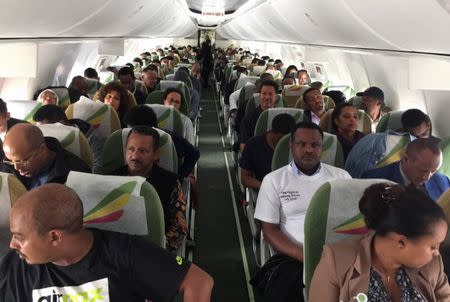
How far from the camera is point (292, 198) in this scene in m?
3.03

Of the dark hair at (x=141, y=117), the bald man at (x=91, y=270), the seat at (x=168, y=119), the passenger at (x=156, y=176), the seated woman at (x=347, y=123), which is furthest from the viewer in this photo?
the seat at (x=168, y=119)

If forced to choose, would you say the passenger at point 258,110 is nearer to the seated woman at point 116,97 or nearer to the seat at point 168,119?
the seat at point 168,119

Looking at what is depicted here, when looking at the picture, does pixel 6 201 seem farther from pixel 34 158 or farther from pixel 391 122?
pixel 391 122

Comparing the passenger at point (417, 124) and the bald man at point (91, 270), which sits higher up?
the passenger at point (417, 124)

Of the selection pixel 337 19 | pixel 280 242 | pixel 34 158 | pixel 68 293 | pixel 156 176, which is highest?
pixel 337 19

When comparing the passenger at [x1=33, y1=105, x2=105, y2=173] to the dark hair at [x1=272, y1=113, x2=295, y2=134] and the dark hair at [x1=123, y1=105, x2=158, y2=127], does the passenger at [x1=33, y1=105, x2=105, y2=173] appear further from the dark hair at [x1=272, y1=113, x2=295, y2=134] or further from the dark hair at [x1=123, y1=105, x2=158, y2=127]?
the dark hair at [x1=272, y1=113, x2=295, y2=134]

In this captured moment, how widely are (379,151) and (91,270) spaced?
2.49 metres

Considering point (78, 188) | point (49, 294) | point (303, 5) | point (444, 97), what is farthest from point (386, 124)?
point (49, 294)

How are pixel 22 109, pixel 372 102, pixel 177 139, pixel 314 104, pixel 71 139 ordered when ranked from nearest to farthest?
pixel 71 139, pixel 177 139, pixel 22 109, pixel 372 102, pixel 314 104

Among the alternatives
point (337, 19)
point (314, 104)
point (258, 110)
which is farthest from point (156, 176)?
point (314, 104)

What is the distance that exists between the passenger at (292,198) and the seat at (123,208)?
791 millimetres

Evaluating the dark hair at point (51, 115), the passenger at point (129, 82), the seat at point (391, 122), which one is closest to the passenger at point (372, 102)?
the seat at point (391, 122)

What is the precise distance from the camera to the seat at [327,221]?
7.63 ft

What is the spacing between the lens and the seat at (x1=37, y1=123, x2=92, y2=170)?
3363 mm
